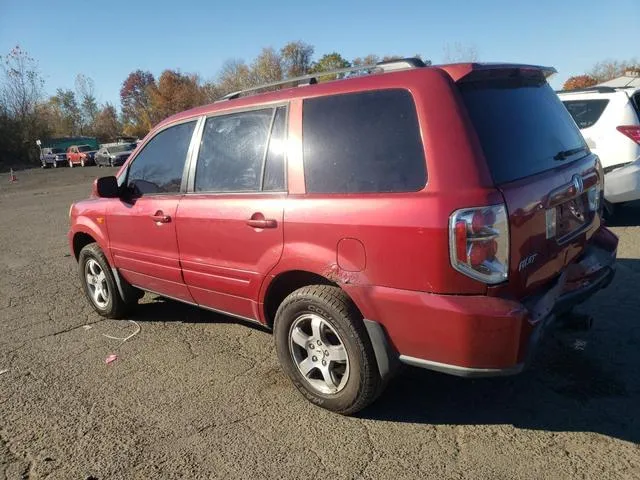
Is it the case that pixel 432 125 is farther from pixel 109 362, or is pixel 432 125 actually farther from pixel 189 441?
pixel 109 362

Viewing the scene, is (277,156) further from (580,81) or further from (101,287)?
(580,81)

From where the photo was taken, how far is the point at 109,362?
13.1 feet

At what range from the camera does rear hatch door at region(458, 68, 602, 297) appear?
2.52 m

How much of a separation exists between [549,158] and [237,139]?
1959 mm

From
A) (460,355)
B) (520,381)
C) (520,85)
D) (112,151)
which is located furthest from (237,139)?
(112,151)

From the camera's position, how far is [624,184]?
654 centimetres

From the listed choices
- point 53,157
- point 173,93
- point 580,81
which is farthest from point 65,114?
point 580,81

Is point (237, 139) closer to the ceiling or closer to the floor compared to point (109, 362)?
closer to the ceiling

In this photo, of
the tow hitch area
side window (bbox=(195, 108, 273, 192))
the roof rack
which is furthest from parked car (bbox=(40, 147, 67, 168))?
the tow hitch area

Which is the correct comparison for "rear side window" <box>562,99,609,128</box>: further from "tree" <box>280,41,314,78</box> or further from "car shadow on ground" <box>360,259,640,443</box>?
"tree" <box>280,41,314,78</box>

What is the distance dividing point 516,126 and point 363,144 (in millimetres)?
832

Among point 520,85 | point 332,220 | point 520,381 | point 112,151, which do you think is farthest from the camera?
point 112,151

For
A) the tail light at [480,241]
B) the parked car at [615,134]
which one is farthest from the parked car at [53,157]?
the tail light at [480,241]

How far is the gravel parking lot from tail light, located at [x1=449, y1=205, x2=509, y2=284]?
3.12 ft
